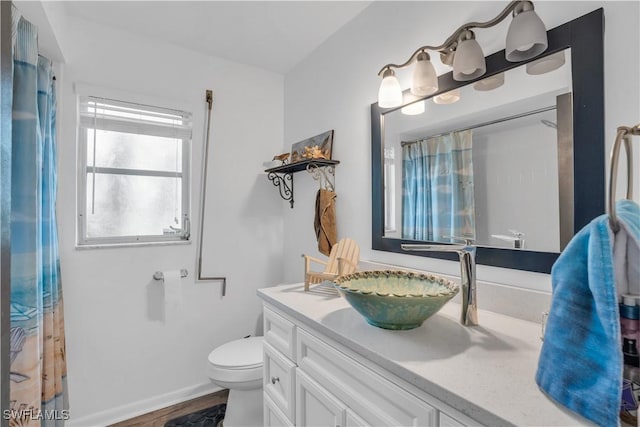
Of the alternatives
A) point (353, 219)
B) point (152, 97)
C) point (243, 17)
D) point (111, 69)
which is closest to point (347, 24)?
point (243, 17)

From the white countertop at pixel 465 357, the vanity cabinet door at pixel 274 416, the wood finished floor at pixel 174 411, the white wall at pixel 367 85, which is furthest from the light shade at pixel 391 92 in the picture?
the wood finished floor at pixel 174 411

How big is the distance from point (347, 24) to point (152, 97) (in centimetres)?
131

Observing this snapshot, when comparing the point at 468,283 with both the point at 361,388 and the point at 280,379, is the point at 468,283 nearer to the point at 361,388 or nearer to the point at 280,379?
the point at 361,388

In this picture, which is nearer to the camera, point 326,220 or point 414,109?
point 414,109

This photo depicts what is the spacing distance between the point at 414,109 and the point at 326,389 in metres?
1.21

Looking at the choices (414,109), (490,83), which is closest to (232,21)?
(414,109)

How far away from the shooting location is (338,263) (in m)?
1.43

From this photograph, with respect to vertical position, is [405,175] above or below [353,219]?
above

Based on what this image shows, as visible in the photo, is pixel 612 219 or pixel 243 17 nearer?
pixel 612 219

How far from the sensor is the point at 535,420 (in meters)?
0.54

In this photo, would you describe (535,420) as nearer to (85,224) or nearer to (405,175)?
(405,175)

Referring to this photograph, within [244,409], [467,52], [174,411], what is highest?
[467,52]

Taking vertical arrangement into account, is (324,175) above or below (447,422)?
above

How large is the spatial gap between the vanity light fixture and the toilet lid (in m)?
1.50
